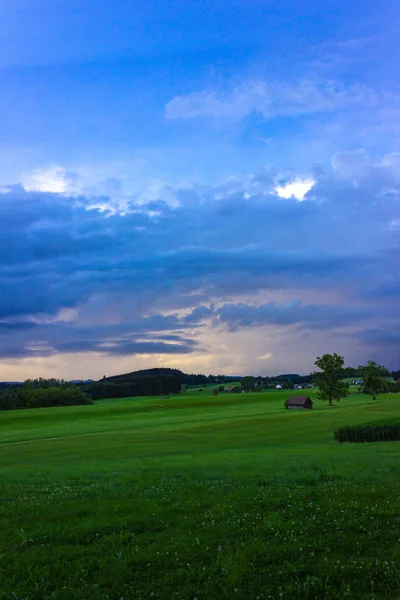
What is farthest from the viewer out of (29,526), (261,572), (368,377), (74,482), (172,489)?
(368,377)

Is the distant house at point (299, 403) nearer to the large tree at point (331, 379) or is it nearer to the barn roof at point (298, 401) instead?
the barn roof at point (298, 401)

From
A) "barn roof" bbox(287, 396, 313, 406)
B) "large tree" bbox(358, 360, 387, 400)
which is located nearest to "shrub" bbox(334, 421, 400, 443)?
"barn roof" bbox(287, 396, 313, 406)

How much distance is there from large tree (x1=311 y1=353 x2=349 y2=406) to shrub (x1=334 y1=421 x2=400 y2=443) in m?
84.6

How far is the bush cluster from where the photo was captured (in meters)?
158

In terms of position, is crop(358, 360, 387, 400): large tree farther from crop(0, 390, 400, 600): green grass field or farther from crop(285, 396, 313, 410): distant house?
crop(0, 390, 400, 600): green grass field

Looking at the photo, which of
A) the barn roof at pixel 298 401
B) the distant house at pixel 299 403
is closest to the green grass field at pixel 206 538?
the distant house at pixel 299 403

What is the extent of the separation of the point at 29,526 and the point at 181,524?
4355 millimetres

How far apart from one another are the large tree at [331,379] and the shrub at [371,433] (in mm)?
84590

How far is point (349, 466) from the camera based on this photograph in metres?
22.9

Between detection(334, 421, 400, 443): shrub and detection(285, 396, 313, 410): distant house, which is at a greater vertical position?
detection(334, 421, 400, 443): shrub

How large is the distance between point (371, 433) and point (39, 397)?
5695 inches

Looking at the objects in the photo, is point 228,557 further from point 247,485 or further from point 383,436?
point 383,436

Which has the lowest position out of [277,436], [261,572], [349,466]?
[277,436]

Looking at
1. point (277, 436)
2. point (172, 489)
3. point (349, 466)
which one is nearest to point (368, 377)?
point (277, 436)
